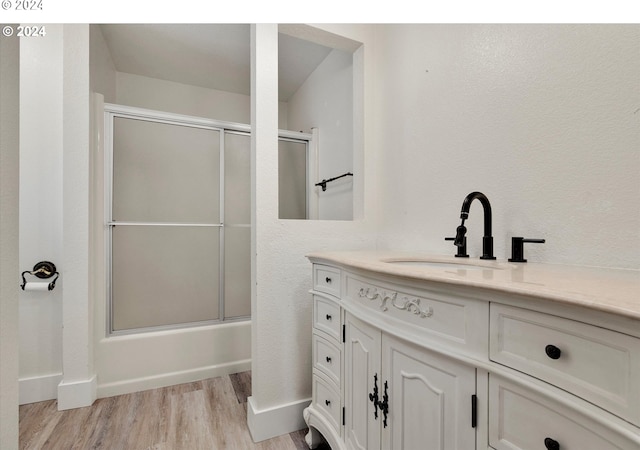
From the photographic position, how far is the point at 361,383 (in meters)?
1.01

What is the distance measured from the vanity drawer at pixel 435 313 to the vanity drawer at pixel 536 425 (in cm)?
8

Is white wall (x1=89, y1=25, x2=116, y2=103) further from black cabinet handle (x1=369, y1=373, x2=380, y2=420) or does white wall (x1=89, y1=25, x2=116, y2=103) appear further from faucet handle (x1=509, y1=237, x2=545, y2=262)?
faucet handle (x1=509, y1=237, x2=545, y2=262)

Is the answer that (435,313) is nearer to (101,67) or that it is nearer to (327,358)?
(327,358)

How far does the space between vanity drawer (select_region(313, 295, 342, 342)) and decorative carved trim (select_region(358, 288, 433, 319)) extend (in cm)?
25

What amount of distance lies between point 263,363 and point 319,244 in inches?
26.8

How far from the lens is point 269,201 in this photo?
1.51 m

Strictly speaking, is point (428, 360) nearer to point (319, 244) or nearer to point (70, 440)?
point (319, 244)

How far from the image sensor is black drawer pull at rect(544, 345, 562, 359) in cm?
47

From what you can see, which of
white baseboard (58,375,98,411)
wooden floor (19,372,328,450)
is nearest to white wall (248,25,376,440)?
wooden floor (19,372,328,450)

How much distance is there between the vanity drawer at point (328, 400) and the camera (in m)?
1.17

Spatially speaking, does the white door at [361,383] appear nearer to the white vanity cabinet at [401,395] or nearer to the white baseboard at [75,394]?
the white vanity cabinet at [401,395]
